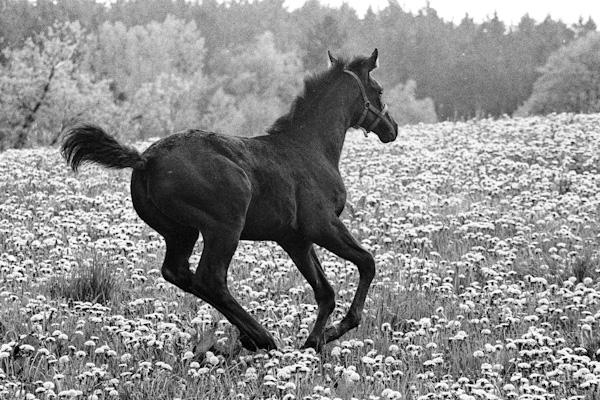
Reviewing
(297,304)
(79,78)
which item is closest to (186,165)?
(297,304)

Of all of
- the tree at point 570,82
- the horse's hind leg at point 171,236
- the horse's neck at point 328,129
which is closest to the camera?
the horse's hind leg at point 171,236

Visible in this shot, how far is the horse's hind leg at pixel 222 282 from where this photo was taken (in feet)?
22.3

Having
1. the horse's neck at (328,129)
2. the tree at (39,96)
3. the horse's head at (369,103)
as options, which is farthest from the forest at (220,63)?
the horse's neck at (328,129)

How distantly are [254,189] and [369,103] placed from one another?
1861 millimetres

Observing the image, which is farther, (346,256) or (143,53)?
(143,53)

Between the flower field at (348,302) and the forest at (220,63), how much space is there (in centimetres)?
2374

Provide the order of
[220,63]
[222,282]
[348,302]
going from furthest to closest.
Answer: [220,63] < [348,302] < [222,282]

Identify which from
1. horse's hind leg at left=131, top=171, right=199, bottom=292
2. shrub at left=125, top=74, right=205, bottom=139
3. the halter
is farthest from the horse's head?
shrub at left=125, top=74, right=205, bottom=139

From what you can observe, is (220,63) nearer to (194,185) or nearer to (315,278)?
(315,278)

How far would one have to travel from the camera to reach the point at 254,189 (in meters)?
7.19

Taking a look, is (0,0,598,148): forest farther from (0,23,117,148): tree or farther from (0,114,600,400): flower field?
(0,114,600,400): flower field

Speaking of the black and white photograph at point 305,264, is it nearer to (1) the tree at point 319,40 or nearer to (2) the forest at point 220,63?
(2) the forest at point 220,63

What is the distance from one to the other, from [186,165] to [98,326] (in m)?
1.79

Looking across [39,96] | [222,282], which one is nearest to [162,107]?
[39,96]
